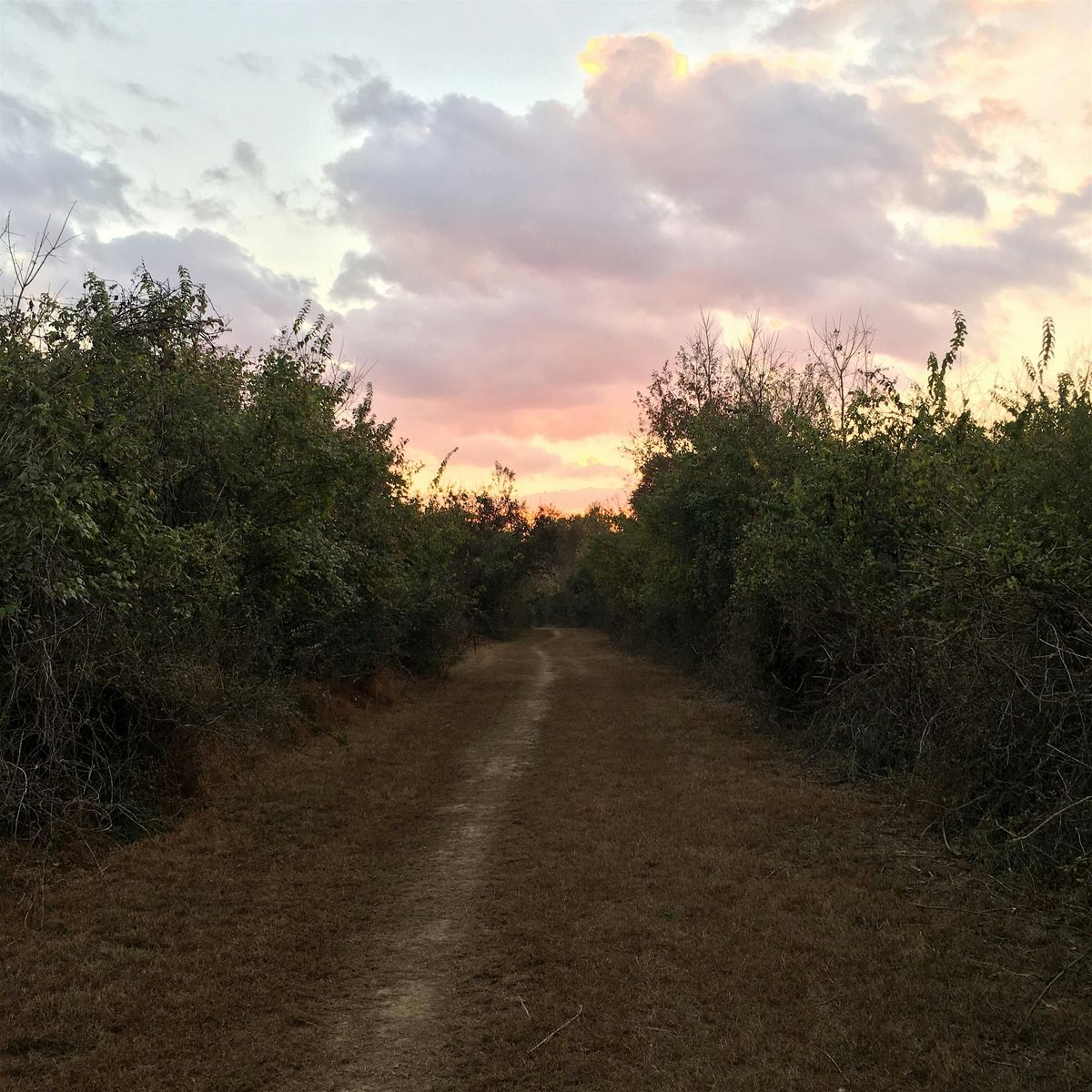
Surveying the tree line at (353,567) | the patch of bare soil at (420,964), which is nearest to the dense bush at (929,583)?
the tree line at (353,567)

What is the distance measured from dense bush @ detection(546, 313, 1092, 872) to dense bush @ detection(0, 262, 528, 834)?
781 cm

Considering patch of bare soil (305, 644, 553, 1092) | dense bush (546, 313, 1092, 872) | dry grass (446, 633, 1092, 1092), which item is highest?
dense bush (546, 313, 1092, 872)

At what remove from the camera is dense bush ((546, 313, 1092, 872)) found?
23.1 ft

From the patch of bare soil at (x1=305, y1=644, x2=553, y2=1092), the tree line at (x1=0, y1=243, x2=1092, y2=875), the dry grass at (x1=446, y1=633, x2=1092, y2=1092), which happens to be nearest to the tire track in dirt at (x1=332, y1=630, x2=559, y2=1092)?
the patch of bare soil at (x1=305, y1=644, x2=553, y2=1092)

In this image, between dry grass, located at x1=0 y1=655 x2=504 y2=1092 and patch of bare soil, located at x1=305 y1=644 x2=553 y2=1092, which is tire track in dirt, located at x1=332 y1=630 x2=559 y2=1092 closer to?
patch of bare soil, located at x1=305 y1=644 x2=553 y2=1092

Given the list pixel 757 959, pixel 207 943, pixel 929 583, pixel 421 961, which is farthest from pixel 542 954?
pixel 929 583

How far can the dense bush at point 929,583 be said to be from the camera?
23.1ft

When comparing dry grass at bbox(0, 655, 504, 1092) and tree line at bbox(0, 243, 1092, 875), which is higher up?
tree line at bbox(0, 243, 1092, 875)

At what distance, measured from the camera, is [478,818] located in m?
10.3

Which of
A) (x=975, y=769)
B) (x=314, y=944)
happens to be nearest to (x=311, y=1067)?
(x=314, y=944)

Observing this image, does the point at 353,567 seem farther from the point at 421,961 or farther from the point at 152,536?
the point at 421,961

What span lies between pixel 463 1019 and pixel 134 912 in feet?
10.8

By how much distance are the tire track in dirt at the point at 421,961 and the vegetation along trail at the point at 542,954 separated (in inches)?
1.0

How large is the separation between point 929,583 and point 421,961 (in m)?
6.05
